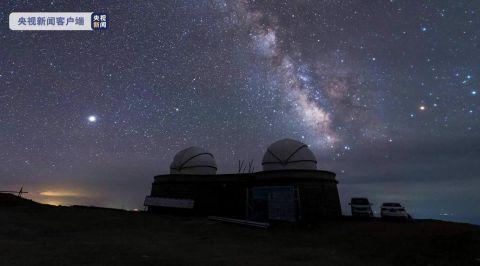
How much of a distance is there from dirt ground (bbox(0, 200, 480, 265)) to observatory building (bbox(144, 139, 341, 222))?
3.29 meters

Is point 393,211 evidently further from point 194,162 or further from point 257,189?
point 194,162

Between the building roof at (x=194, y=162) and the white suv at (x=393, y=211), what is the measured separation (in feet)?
57.9

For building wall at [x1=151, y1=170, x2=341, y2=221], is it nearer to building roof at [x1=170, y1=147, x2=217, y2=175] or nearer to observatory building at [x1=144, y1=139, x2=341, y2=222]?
observatory building at [x1=144, y1=139, x2=341, y2=222]

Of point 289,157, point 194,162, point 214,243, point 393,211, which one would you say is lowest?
point 214,243

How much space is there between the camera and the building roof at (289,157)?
29188 mm

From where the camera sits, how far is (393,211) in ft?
78.4

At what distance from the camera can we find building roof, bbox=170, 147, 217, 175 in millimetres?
32938

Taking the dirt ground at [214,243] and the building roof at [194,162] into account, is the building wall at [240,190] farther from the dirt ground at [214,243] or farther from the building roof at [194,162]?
the dirt ground at [214,243]

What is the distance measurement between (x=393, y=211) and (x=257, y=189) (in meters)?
11.1

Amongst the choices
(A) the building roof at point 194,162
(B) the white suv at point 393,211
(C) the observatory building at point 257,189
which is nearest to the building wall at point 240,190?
(C) the observatory building at point 257,189

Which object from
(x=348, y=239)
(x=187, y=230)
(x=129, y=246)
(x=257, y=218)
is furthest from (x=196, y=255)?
(x=257, y=218)

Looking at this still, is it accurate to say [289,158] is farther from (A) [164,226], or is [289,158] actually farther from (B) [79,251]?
(B) [79,251]

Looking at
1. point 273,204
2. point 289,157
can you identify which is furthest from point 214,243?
point 289,157

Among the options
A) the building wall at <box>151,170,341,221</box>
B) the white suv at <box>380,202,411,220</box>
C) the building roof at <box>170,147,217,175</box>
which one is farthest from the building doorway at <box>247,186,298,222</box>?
the building roof at <box>170,147,217,175</box>
